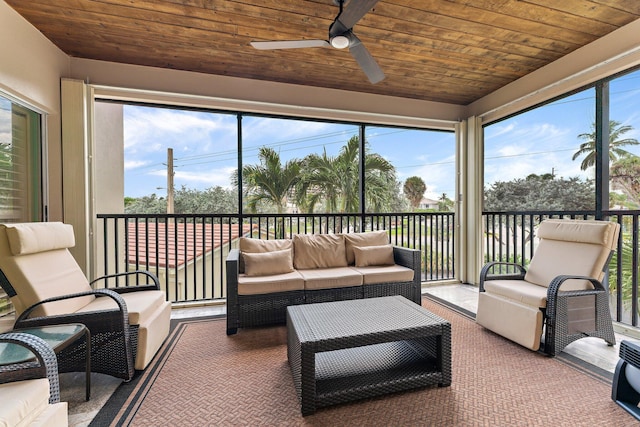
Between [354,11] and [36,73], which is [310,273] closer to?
[354,11]

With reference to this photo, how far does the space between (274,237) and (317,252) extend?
84cm

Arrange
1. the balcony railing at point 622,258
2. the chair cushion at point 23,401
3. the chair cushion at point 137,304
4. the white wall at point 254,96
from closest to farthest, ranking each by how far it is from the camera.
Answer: the chair cushion at point 23,401
the chair cushion at point 137,304
the balcony railing at point 622,258
the white wall at point 254,96

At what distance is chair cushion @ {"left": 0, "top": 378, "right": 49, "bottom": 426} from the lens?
0.98 m

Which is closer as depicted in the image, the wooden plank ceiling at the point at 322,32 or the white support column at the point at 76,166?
the wooden plank ceiling at the point at 322,32

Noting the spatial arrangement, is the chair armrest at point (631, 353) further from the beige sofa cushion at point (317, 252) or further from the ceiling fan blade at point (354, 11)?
the ceiling fan blade at point (354, 11)

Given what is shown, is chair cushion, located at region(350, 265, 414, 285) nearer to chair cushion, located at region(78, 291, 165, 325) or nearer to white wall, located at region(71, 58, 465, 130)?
chair cushion, located at region(78, 291, 165, 325)

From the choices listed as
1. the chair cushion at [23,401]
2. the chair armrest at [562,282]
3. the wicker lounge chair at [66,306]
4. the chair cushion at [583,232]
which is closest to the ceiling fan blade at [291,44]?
the wicker lounge chair at [66,306]

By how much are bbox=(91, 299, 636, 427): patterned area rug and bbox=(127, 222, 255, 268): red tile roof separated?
163 centimetres

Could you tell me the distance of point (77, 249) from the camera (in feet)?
9.47

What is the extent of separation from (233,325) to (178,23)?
9.11ft

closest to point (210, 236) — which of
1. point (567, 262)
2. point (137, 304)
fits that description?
point (137, 304)

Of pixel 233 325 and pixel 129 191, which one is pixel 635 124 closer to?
pixel 233 325

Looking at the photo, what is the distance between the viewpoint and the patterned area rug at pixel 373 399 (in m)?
1.52

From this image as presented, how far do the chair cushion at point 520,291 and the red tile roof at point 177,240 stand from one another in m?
2.84
